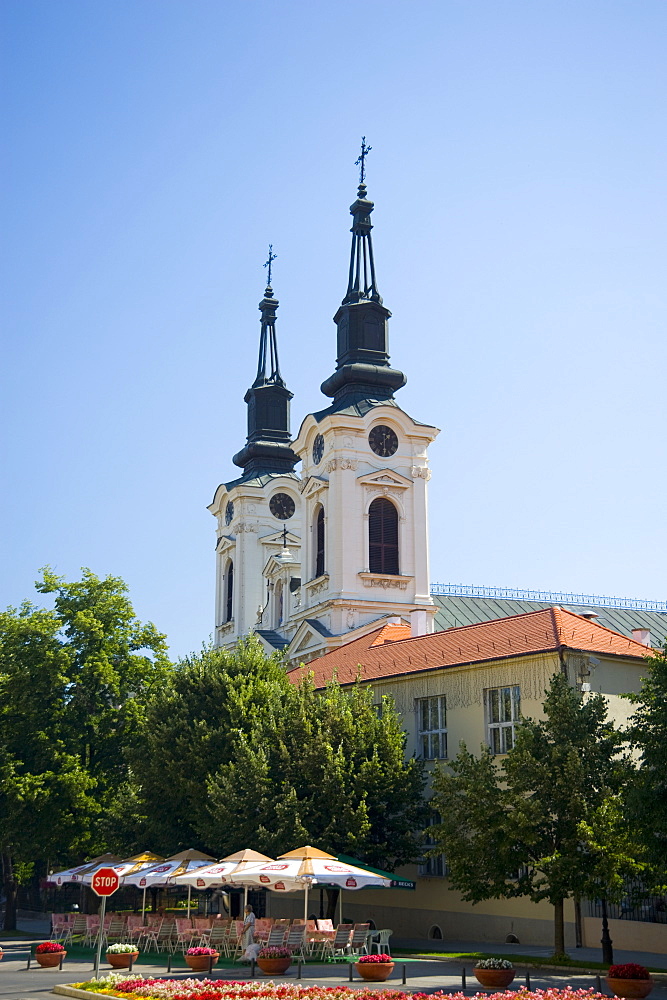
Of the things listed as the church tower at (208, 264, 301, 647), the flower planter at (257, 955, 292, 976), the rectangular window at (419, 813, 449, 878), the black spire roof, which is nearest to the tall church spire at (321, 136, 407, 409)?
the black spire roof

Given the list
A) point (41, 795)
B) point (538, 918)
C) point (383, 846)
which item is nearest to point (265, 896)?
point (41, 795)

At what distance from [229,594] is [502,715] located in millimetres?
48608

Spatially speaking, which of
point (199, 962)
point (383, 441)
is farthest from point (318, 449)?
point (199, 962)

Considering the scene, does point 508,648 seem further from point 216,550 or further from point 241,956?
point 216,550

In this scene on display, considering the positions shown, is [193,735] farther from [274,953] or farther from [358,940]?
[274,953]

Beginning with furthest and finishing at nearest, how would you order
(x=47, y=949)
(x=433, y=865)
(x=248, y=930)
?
(x=433, y=865)
(x=248, y=930)
(x=47, y=949)

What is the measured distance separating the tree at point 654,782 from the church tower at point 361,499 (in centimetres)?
3609

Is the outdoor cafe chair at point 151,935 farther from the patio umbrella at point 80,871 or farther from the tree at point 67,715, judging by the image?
the tree at point 67,715

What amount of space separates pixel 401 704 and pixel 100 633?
1387cm

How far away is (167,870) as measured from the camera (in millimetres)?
32375

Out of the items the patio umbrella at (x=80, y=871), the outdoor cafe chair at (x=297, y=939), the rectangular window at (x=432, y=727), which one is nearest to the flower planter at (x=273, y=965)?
the outdoor cafe chair at (x=297, y=939)

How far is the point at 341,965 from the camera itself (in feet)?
89.9

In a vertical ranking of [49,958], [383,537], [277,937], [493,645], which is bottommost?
[49,958]

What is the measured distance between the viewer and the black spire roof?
67.2 meters
